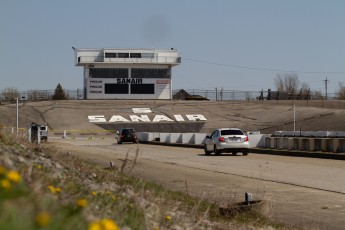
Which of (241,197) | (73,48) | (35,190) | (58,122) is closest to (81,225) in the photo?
(35,190)

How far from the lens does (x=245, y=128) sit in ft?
247

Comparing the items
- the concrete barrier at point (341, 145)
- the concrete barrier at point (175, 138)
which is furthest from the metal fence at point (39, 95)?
the concrete barrier at point (341, 145)

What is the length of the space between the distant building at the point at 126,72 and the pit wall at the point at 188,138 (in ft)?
121

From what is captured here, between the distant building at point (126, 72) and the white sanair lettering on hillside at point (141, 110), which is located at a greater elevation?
the distant building at point (126, 72)

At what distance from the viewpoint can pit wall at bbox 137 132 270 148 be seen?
1644 inches

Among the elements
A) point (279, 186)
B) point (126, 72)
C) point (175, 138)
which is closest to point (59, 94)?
point (126, 72)

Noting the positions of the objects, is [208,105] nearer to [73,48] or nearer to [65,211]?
[73,48]

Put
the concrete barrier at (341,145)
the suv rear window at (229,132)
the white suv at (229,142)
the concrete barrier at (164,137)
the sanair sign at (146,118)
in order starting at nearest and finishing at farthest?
the concrete barrier at (341,145) < the white suv at (229,142) < the suv rear window at (229,132) < the concrete barrier at (164,137) < the sanair sign at (146,118)

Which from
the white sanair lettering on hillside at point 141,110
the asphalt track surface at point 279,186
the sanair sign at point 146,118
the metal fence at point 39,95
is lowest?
the asphalt track surface at point 279,186

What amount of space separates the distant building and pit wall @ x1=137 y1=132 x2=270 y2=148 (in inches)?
1455

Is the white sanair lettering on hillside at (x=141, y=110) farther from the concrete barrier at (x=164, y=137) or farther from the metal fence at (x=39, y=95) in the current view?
the concrete barrier at (x=164, y=137)

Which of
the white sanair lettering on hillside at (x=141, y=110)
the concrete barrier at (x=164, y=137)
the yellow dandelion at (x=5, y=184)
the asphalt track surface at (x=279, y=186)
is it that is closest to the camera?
the yellow dandelion at (x=5, y=184)

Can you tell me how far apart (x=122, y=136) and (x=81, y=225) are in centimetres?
5074

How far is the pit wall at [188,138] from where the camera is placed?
4175 cm
